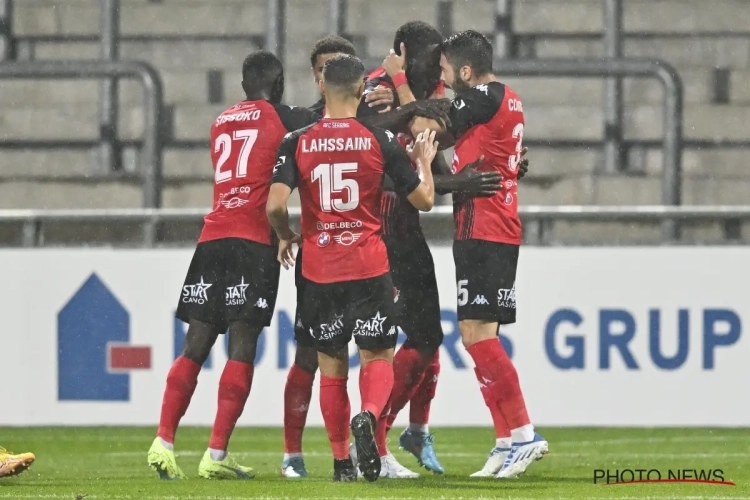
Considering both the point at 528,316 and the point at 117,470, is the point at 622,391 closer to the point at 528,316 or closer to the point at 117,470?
the point at 528,316

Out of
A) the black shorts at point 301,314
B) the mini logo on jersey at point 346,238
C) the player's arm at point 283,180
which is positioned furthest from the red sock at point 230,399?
the mini logo on jersey at point 346,238

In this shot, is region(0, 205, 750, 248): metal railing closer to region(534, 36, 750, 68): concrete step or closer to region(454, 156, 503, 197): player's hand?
region(454, 156, 503, 197): player's hand

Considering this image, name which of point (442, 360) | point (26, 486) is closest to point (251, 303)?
point (26, 486)

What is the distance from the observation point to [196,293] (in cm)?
637

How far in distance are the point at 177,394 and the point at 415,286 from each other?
119 cm

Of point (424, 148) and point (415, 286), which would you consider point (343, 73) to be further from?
point (415, 286)

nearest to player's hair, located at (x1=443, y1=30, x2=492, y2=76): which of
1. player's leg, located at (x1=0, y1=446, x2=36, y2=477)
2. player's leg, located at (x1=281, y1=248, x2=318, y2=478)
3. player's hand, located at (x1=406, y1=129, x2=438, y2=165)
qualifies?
player's hand, located at (x1=406, y1=129, x2=438, y2=165)

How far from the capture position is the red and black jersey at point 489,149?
6.27 m

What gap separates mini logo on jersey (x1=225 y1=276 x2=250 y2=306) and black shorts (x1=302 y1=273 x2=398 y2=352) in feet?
2.06

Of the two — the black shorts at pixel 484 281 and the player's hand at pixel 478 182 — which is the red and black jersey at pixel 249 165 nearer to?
the player's hand at pixel 478 182

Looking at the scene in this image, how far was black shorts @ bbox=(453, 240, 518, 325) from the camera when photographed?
6238 millimetres

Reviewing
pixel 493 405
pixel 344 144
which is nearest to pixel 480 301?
pixel 493 405

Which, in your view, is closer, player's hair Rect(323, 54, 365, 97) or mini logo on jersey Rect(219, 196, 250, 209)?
player's hair Rect(323, 54, 365, 97)

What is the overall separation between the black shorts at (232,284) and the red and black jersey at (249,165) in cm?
6
